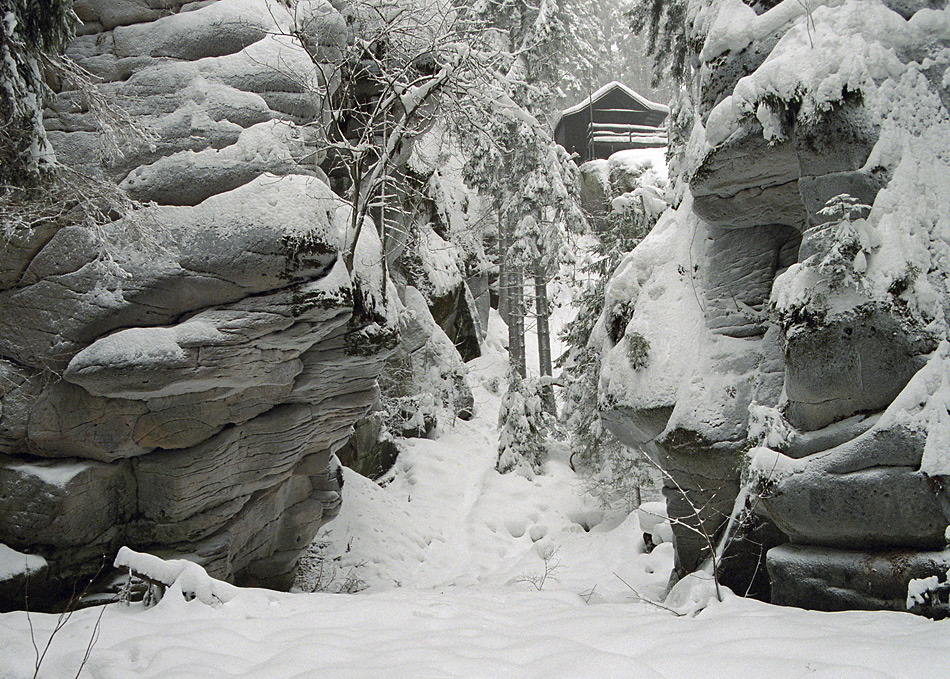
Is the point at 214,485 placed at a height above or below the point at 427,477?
above

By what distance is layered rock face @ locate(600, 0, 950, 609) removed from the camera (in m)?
4.35

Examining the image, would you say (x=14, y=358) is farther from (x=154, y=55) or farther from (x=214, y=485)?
(x=154, y=55)

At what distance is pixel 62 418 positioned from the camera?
6.50 meters

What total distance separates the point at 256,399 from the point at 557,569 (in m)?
5.93

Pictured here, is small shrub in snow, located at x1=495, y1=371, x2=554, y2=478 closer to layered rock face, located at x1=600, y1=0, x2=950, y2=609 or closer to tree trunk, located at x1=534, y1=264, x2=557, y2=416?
tree trunk, located at x1=534, y1=264, x2=557, y2=416

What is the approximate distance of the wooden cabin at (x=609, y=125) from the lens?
25703 mm

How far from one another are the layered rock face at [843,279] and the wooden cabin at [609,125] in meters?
20.1

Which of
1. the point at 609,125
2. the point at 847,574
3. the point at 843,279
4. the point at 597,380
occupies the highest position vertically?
the point at 609,125

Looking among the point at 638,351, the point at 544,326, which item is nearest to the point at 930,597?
the point at 638,351

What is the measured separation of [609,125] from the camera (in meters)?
26.1

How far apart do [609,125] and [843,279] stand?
931 inches

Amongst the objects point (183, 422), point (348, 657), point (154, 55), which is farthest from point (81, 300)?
point (348, 657)

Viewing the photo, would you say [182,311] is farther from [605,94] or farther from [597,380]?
[605,94]

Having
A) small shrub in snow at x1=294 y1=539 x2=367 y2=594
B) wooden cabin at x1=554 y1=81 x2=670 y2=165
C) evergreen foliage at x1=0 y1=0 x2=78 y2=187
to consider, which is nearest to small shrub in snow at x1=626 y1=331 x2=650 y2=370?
small shrub in snow at x1=294 y1=539 x2=367 y2=594
